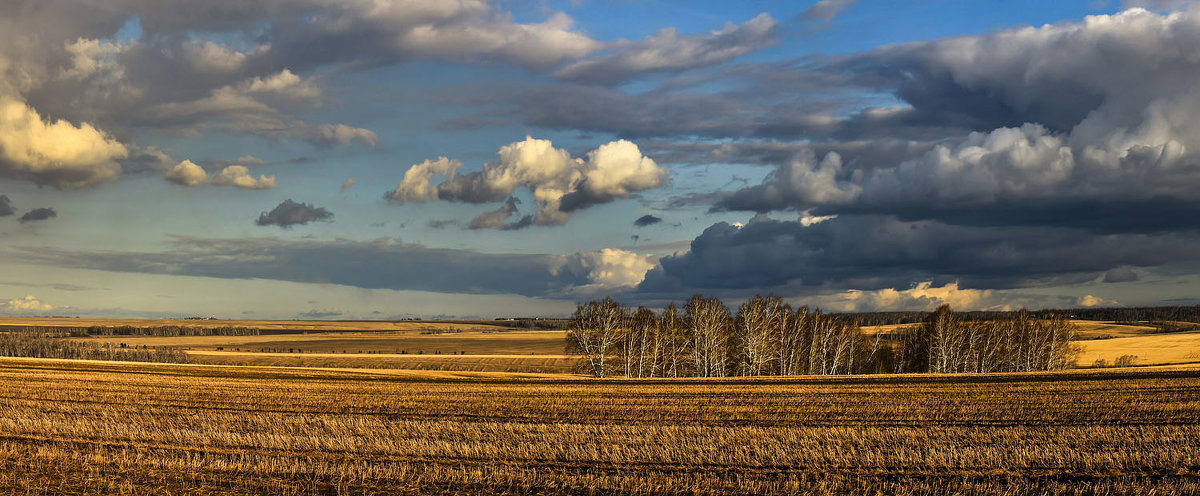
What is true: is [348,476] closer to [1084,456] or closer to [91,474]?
[91,474]

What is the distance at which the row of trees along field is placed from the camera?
321ft

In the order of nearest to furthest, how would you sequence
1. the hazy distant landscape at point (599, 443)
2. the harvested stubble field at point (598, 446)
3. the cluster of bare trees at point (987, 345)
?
1. the harvested stubble field at point (598, 446)
2. the hazy distant landscape at point (599, 443)
3. the cluster of bare trees at point (987, 345)

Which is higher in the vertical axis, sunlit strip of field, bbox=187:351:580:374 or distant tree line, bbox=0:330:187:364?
distant tree line, bbox=0:330:187:364

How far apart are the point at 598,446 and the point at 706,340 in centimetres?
7867

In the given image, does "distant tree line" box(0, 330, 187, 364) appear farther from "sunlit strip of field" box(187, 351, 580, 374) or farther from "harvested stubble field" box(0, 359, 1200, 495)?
"harvested stubble field" box(0, 359, 1200, 495)

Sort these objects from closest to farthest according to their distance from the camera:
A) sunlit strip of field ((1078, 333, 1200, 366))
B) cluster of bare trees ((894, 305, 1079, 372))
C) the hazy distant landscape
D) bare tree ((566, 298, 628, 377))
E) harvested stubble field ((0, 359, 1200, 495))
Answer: harvested stubble field ((0, 359, 1200, 495)), the hazy distant landscape, bare tree ((566, 298, 628, 377)), cluster of bare trees ((894, 305, 1079, 372)), sunlit strip of field ((1078, 333, 1200, 366))

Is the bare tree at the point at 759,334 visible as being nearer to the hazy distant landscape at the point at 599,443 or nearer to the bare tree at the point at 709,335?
the bare tree at the point at 709,335

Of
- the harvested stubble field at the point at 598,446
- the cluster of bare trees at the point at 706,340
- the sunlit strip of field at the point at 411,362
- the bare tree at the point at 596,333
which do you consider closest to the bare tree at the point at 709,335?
the cluster of bare trees at the point at 706,340

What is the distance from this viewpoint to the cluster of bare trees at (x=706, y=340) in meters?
95.9

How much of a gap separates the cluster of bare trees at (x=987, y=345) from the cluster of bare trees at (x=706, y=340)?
12.5 meters

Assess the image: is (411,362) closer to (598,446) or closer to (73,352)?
(73,352)

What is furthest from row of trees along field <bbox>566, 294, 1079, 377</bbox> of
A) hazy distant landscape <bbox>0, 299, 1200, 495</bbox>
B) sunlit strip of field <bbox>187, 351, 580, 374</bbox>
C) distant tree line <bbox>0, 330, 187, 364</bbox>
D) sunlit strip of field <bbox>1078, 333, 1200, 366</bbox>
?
distant tree line <bbox>0, 330, 187, 364</bbox>

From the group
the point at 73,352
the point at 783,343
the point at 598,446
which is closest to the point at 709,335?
the point at 783,343

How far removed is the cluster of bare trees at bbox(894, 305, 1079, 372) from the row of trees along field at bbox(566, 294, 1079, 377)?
14 centimetres
